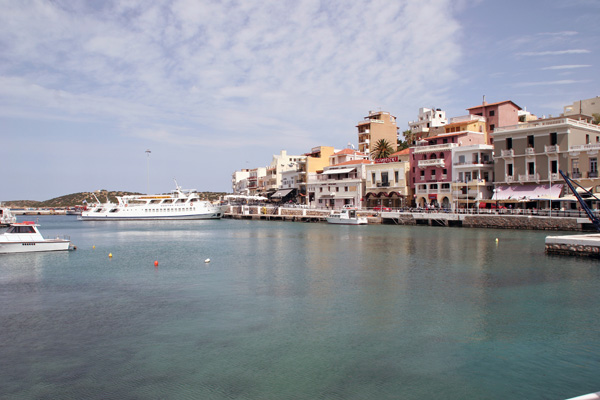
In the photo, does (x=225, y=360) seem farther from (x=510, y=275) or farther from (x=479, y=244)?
(x=479, y=244)

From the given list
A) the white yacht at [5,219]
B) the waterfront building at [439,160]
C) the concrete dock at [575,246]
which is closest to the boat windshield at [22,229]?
the concrete dock at [575,246]

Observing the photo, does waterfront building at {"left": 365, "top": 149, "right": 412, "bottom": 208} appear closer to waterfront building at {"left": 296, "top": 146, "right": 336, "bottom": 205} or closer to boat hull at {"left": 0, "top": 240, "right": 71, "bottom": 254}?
waterfront building at {"left": 296, "top": 146, "right": 336, "bottom": 205}

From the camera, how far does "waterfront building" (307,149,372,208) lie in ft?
255

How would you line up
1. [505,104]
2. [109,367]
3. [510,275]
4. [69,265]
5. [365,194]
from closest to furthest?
[109,367] → [510,275] → [69,265] → [505,104] → [365,194]

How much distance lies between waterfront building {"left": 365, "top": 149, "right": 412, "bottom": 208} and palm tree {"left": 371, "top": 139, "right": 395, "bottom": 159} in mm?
8360

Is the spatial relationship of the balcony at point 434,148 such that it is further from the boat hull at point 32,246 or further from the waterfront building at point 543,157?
the boat hull at point 32,246

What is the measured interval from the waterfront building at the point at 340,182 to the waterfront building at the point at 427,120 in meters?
18.3

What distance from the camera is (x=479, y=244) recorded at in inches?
1489

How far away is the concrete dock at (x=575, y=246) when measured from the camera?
28562 millimetres

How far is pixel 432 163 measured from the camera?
64750 mm

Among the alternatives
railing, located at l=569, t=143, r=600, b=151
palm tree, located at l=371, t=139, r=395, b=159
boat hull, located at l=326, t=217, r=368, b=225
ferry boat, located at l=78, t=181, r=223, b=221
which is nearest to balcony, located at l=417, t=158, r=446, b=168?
boat hull, located at l=326, t=217, r=368, b=225

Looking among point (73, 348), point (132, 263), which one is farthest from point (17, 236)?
point (73, 348)

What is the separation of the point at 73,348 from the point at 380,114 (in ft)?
284

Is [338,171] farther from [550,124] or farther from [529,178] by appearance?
[550,124]
